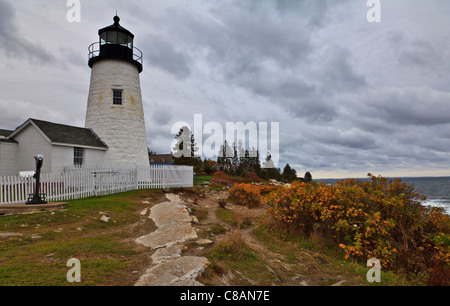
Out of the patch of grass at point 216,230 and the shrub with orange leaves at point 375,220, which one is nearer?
the shrub with orange leaves at point 375,220

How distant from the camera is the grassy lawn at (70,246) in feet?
13.6

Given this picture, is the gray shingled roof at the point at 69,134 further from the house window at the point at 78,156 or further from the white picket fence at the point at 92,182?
the white picket fence at the point at 92,182

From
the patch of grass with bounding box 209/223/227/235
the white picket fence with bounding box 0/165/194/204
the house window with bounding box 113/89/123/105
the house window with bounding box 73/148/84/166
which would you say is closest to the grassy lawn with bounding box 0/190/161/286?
the white picket fence with bounding box 0/165/194/204

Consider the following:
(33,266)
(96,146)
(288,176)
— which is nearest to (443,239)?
(33,266)

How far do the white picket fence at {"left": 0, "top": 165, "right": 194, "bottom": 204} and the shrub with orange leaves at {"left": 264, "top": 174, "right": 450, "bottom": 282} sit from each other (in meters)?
11.1

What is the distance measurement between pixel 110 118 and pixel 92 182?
6841 mm

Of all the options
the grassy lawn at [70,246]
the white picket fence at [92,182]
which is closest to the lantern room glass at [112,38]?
the white picket fence at [92,182]

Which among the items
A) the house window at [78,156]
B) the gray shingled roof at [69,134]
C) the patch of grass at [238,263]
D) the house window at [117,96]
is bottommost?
the patch of grass at [238,263]

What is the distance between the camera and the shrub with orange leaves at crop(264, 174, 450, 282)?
18.3ft

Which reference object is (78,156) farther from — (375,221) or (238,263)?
(375,221)

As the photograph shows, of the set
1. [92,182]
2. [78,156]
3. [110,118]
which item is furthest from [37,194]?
[110,118]

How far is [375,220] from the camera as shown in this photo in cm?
593
